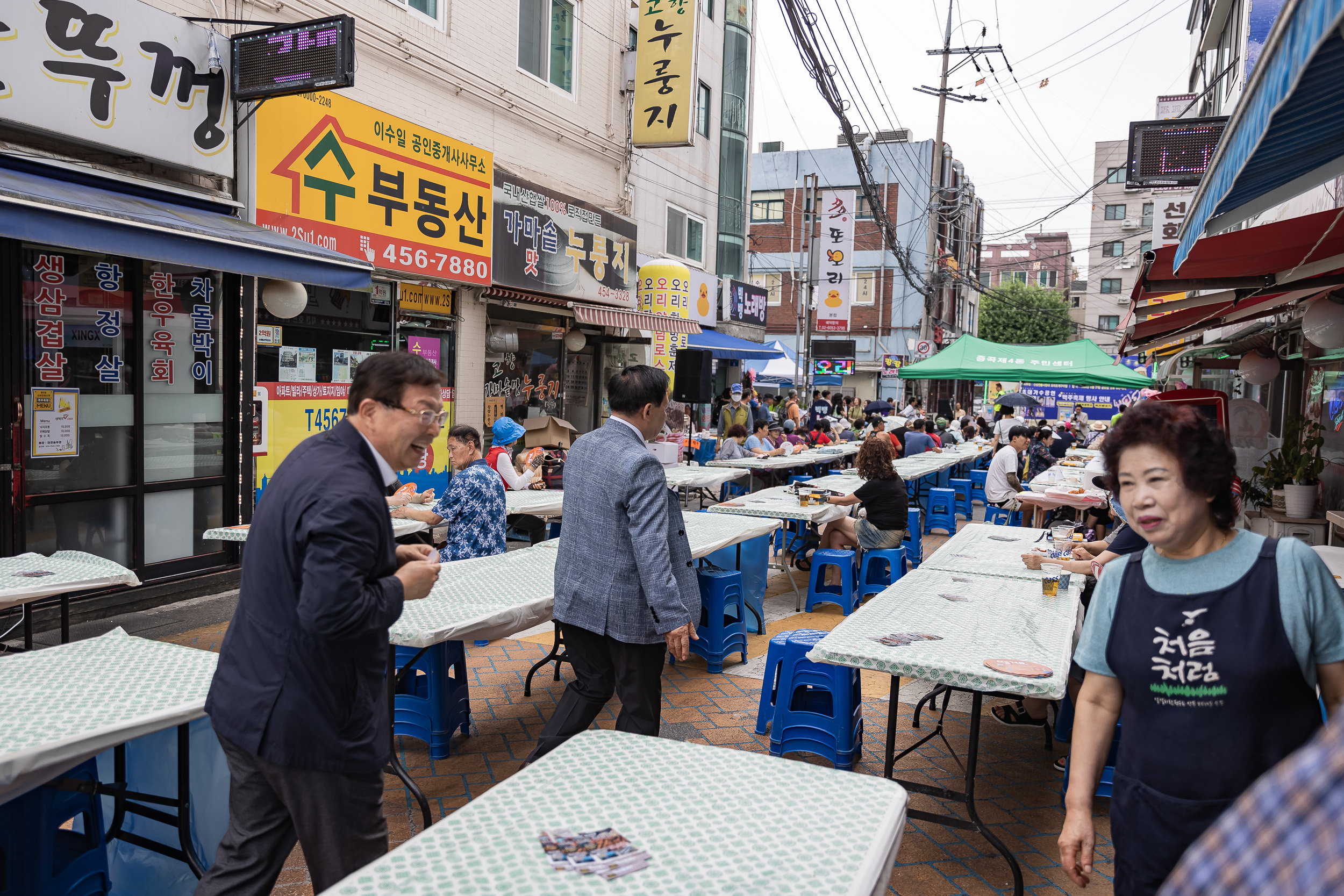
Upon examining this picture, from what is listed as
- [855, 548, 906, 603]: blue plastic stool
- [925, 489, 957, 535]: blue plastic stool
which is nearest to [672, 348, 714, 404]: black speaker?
[925, 489, 957, 535]: blue plastic stool

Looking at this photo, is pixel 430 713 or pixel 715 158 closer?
pixel 430 713

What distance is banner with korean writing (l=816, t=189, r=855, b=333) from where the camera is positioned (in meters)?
22.0

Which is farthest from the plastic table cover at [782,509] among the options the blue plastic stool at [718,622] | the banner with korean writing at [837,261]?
the banner with korean writing at [837,261]

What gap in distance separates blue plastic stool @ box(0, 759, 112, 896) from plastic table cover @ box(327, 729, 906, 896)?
133cm

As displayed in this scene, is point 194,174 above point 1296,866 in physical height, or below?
above

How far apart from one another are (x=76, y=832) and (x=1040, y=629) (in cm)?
379

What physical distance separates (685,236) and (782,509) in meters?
10.5

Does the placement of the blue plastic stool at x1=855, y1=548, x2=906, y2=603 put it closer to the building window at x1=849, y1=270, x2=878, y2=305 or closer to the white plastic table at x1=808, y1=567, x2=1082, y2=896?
the white plastic table at x1=808, y1=567, x2=1082, y2=896

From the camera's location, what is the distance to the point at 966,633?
3740 mm

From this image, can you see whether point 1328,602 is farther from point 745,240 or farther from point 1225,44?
point 745,240

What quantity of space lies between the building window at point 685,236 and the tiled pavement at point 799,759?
11.5m

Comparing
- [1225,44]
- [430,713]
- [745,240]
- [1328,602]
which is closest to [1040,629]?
[1328,602]

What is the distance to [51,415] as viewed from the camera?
6.05m

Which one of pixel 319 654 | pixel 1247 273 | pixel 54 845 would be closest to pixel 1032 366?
pixel 1247 273
